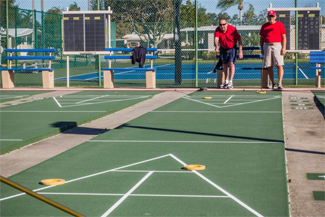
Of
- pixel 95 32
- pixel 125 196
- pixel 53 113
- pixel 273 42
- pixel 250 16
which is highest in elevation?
pixel 250 16

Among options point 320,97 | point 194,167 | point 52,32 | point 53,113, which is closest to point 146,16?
point 52,32

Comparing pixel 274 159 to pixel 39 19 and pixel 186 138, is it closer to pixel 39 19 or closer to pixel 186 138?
pixel 186 138

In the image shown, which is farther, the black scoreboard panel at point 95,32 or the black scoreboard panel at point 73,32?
the black scoreboard panel at point 73,32

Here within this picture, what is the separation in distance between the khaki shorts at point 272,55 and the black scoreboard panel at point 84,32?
6.37 metres

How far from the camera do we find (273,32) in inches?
644

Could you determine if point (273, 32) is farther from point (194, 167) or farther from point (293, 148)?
point (194, 167)

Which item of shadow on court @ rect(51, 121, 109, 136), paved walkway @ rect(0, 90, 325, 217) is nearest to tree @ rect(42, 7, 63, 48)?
paved walkway @ rect(0, 90, 325, 217)

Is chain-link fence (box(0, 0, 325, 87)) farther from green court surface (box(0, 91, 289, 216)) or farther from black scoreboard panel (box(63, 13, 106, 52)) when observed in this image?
green court surface (box(0, 91, 289, 216))

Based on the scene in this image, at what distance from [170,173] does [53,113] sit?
22.0 feet

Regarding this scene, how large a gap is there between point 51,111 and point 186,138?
194 inches

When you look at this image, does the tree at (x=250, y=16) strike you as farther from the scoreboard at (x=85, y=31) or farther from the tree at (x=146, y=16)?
the scoreboard at (x=85, y=31)

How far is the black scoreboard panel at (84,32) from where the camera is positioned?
67.8 ft

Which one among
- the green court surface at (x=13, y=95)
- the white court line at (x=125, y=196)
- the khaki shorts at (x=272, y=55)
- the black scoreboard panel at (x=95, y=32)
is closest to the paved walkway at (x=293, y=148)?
the white court line at (x=125, y=196)

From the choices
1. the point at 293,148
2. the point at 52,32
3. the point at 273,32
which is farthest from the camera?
the point at 52,32
